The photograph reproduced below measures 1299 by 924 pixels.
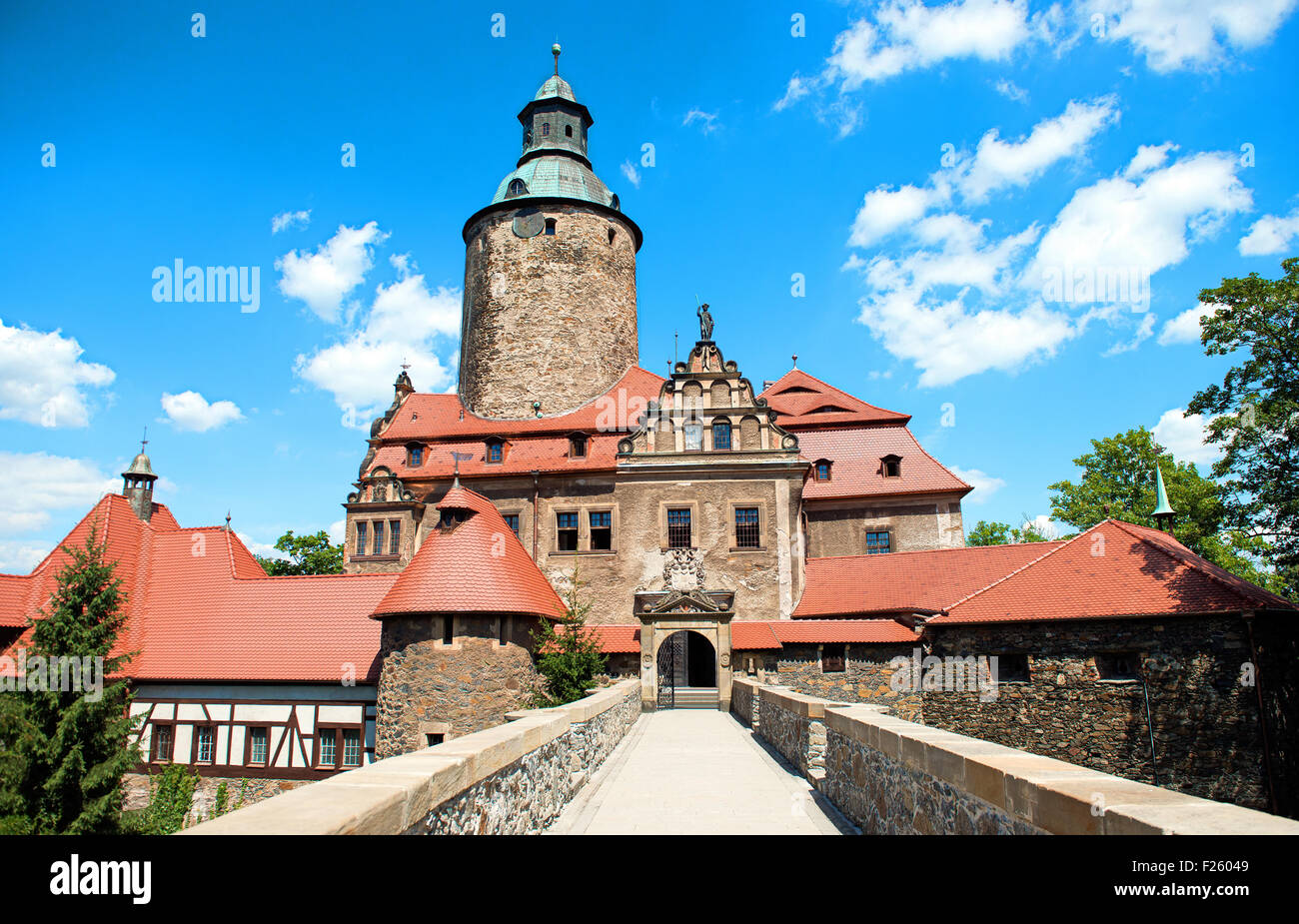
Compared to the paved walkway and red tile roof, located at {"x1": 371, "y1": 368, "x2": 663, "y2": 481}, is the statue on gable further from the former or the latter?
the paved walkway

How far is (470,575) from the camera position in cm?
1938

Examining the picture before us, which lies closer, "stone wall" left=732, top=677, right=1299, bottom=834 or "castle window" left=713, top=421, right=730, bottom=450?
"stone wall" left=732, top=677, right=1299, bottom=834

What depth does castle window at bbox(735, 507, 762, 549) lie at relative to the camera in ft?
79.3

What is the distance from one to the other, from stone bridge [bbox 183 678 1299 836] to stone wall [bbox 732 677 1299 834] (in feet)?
0.04

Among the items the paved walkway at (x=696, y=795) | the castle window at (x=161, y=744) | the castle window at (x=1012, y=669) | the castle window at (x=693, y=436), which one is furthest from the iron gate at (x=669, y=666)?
the castle window at (x=161, y=744)

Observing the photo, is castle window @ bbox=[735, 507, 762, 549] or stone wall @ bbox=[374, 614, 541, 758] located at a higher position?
castle window @ bbox=[735, 507, 762, 549]

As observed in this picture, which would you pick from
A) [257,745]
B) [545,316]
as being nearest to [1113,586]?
[257,745]

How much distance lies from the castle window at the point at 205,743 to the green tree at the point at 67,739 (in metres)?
2.30

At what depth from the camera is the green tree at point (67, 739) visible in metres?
16.5

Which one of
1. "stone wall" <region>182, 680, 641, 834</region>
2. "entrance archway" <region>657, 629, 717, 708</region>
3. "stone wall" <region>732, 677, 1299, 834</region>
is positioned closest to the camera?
"stone wall" <region>732, 677, 1299, 834</region>

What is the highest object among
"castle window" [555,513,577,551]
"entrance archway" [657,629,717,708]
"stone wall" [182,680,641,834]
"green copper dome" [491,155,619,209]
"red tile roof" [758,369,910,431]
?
"green copper dome" [491,155,619,209]

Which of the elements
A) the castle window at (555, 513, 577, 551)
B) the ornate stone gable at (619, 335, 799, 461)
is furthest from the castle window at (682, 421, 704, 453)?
the castle window at (555, 513, 577, 551)

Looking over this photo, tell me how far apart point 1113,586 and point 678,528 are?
1192 centimetres

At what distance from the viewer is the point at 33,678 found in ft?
57.7
